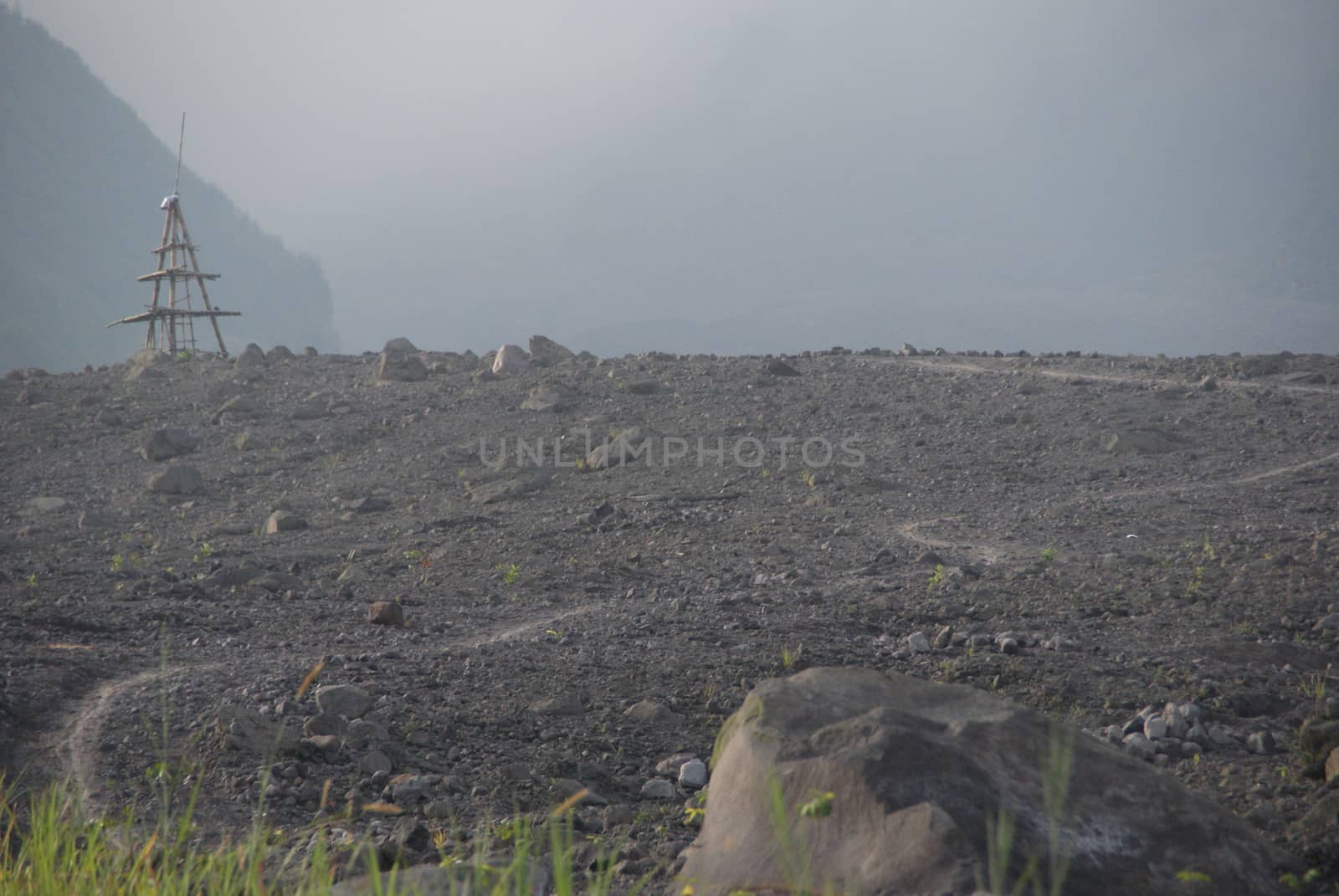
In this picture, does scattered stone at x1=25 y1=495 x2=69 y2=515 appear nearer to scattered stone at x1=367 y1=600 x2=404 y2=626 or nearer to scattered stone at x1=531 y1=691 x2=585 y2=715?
scattered stone at x1=367 y1=600 x2=404 y2=626

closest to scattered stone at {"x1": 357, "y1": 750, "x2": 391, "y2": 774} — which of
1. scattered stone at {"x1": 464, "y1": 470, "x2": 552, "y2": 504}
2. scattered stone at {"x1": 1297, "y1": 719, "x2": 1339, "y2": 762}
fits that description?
scattered stone at {"x1": 1297, "y1": 719, "x2": 1339, "y2": 762}

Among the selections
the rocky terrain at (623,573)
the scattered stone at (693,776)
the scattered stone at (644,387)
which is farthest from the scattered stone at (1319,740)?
the scattered stone at (644,387)

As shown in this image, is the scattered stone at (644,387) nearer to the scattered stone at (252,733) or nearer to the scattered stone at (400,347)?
the scattered stone at (400,347)

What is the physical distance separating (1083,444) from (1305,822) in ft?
33.1

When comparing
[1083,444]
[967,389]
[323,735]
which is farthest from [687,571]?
[967,389]

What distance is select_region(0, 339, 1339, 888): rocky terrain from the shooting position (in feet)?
14.5

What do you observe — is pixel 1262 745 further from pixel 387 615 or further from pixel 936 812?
pixel 387 615

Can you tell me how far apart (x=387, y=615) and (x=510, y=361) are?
11159mm

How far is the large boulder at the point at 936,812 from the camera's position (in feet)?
8.55

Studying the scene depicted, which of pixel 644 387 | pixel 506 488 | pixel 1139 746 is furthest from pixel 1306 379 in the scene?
pixel 1139 746

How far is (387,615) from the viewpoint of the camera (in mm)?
7031

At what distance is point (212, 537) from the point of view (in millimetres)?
10883

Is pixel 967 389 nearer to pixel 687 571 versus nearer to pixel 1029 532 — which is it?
pixel 1029 532

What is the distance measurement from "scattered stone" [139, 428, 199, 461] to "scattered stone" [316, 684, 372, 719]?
432 inches
